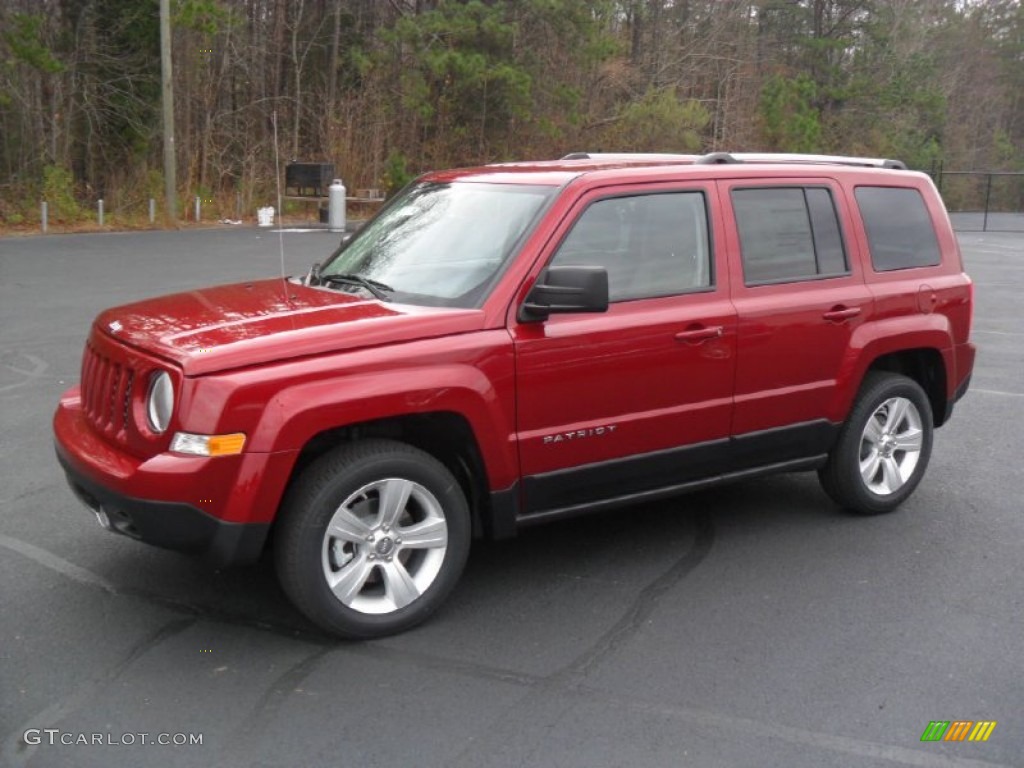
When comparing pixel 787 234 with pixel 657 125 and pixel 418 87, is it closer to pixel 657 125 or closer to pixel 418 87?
pixel 418 87

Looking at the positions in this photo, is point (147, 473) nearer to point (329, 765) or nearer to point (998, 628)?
point (329, 765)

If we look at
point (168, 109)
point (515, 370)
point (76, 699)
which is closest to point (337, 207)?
point (168, 109)

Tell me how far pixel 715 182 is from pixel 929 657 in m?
2.32

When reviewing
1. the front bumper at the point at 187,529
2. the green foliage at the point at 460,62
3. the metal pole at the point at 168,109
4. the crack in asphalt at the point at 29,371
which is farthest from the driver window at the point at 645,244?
the green foliage at the point at 460,62

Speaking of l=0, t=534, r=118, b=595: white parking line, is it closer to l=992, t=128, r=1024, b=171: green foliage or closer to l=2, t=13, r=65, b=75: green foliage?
l=2, t=13, r=65, b=75: green foliage

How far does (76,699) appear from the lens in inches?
151

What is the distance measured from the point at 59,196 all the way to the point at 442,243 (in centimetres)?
2293

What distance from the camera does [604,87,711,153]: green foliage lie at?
121 feet

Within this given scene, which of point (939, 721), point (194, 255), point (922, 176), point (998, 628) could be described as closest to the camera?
point (939, 721)

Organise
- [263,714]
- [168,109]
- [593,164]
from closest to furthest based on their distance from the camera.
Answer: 1. [263,714]
2. [593,164]
3. [168,109]

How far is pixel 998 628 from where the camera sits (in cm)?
464

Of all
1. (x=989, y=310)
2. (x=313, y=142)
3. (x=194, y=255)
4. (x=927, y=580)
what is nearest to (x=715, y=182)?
(x=927, y=580)

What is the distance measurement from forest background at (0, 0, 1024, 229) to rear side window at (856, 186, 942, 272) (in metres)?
20.7

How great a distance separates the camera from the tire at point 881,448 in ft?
19.2
